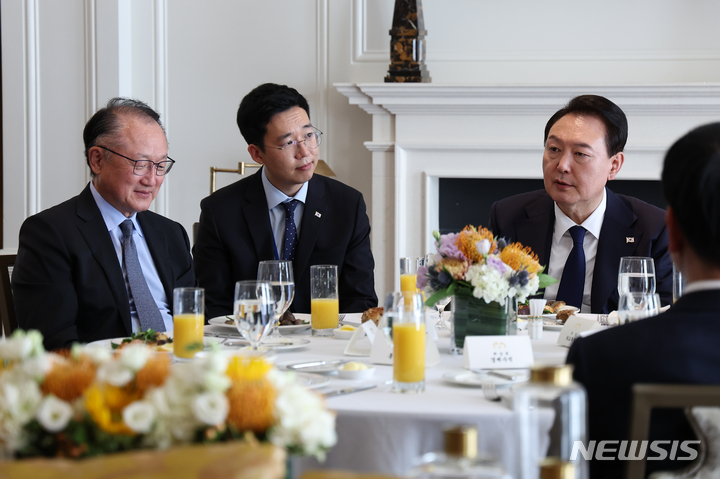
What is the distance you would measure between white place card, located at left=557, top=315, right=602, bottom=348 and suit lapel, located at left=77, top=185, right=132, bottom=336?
1.21 meters

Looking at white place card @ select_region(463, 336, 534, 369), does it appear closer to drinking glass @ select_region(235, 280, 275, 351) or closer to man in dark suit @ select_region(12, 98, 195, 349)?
drinking glass @ select_region(235, 280, 275, 351)

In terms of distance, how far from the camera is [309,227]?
9.16ft

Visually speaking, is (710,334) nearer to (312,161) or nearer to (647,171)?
(312,161)

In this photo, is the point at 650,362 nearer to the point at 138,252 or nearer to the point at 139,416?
the point at 139,416

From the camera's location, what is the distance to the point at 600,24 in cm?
392

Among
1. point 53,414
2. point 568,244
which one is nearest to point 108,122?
point 568,244

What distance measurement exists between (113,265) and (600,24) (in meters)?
2.94

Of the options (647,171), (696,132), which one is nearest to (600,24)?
(647,171)

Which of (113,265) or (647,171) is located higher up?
(647,171)

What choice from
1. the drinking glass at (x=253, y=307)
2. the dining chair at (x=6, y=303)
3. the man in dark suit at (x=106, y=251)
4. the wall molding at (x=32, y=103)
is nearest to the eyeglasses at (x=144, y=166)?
the man in dark suit at (x=106, y=251)

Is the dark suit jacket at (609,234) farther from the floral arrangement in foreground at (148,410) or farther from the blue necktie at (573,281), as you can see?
the floral arrangement in foreground at (148,410)

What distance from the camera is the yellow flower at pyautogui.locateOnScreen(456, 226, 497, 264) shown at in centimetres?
157

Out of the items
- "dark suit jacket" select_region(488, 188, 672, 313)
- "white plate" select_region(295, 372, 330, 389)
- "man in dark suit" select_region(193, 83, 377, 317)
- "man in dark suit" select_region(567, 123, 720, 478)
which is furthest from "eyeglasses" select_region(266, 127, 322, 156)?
"man in dark suit" select_region(567, 123, 720, 478)

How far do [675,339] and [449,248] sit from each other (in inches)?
25.0
